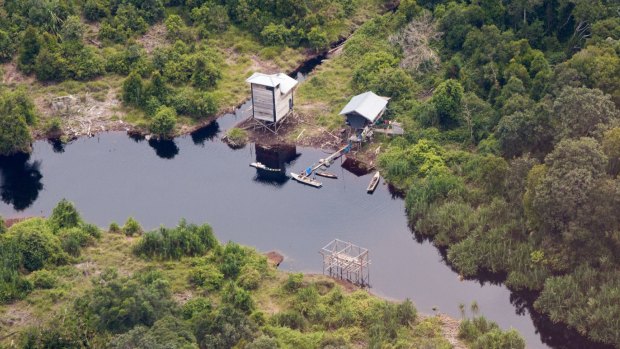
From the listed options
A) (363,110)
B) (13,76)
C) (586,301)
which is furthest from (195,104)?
(586,301)

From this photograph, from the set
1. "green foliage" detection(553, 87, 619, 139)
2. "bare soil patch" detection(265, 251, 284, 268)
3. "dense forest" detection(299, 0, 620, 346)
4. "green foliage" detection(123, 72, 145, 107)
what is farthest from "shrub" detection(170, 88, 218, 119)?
"green foliage" detection(553, 87, 619, 139)

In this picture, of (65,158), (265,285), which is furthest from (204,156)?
(265,285)

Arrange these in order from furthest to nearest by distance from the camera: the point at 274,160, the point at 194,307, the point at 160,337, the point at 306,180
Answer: the point at 274,160
the point at 306,180
the point at 194,307
the point at 160,337

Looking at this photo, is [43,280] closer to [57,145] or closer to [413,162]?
[57,145]

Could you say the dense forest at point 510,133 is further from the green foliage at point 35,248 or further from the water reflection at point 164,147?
the green foliage at point 35,248

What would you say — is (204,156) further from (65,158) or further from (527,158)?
(527,158)

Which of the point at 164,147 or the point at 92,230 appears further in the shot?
the point at 164,147
